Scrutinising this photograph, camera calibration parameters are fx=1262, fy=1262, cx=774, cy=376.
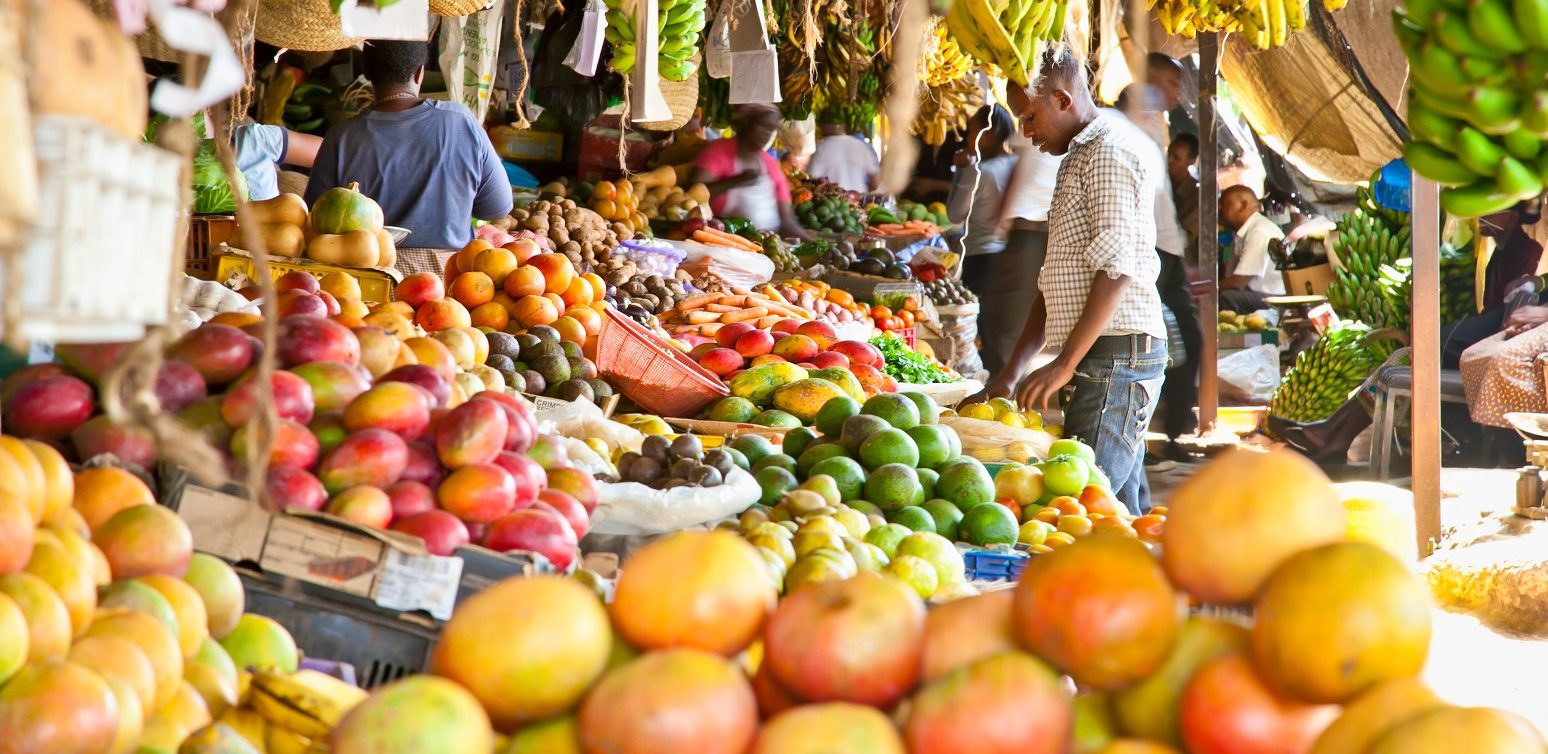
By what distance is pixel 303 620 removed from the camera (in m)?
1.86

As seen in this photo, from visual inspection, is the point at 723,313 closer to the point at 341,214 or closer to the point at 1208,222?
the point at 341,214

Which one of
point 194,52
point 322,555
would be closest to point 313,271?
point 322,555

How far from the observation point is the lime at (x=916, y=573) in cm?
246

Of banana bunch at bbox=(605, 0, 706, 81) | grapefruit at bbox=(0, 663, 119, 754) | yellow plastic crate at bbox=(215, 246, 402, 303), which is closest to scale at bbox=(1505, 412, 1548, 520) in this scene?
banana bunch at bbox=(605, 0, 706, 81)

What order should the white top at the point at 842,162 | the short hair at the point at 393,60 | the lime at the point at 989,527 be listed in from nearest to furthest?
the lime at the point at 989,527 → the short hair at the point at 393,60 → the white top at the point at 842,162

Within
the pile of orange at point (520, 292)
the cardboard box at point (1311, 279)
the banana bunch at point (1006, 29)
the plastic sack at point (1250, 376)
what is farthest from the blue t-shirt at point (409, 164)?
the cardboard box at point (1311, 279)

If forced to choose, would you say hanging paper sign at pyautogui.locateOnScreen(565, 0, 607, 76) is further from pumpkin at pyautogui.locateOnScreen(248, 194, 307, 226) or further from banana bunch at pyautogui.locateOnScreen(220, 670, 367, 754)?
banana bunch at pyautogui.locateOnScreen(220, 670, 367, 754)

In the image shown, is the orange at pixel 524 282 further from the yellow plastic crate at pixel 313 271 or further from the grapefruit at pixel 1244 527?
the grapefruit at pixel 1244 527

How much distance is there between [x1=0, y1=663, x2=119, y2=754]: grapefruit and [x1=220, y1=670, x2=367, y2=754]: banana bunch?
158mm

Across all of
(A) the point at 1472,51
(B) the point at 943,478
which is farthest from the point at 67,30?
(B) the point at 943,478

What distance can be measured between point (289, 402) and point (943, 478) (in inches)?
66.7

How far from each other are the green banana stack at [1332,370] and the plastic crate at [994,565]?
6.42 m

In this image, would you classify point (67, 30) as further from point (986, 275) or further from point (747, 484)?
point (986, 275)

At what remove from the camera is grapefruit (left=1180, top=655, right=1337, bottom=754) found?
3.44ft
